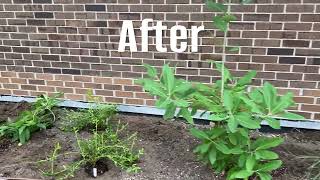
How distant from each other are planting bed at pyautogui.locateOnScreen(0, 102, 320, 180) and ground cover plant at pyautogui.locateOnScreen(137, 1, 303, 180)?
318 millimetres

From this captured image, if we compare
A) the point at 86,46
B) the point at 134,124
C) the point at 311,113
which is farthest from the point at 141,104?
the point at 311,113

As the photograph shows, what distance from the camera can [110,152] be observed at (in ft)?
9.82

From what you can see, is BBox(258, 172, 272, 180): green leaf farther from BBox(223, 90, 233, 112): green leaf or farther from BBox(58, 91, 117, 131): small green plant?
BBox(58, 91, 117, 131): small green plant

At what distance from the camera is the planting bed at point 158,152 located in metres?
2.86

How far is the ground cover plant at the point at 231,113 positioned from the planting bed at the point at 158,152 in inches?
12.5

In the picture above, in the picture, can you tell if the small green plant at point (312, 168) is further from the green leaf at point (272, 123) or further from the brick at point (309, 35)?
the brick at point (309, 35)

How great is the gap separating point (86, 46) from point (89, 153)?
4.07 ft

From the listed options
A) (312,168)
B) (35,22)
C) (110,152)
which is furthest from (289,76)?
(35,22)

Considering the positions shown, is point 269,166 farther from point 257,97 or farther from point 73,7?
point 73,7

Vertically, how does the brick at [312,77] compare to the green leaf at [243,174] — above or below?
above

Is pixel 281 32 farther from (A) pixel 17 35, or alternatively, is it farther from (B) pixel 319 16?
(A) pixel 17 35

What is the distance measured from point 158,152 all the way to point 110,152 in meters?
0.42

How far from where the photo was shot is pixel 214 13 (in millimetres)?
3273

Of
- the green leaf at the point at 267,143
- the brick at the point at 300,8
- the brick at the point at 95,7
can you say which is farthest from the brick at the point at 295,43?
the brick at the point at 95,7
